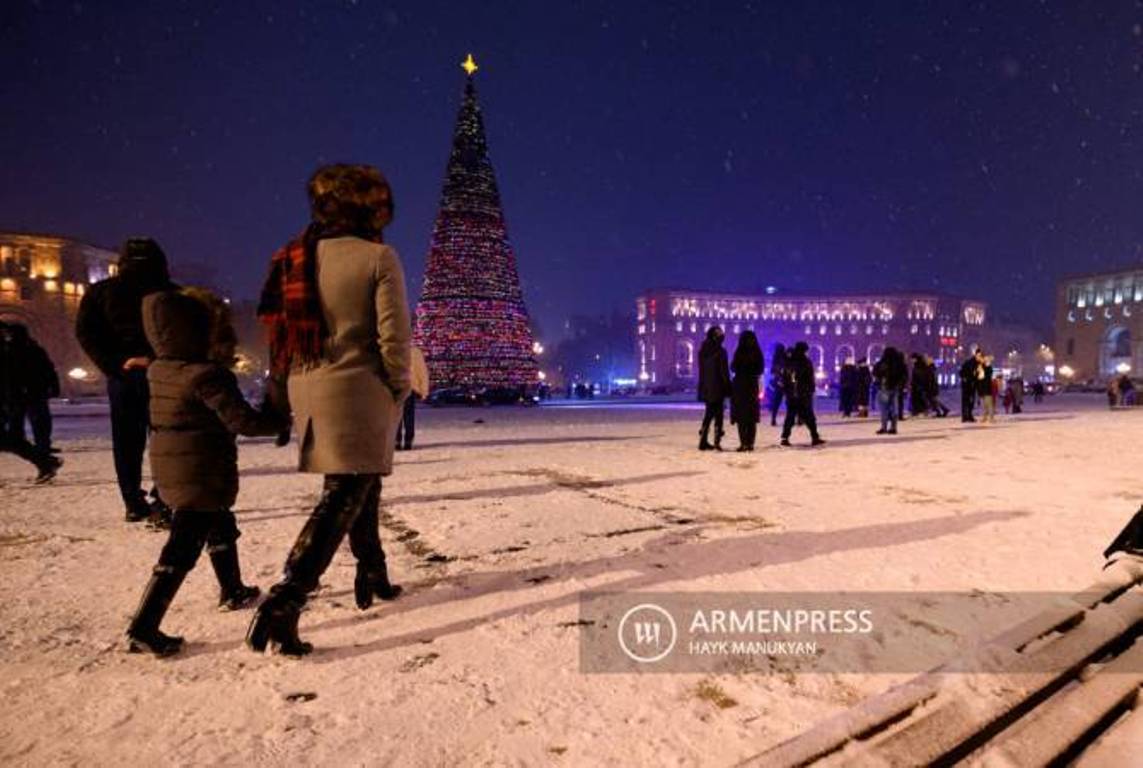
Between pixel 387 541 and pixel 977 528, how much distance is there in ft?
12.5

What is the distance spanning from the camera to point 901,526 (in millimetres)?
4180

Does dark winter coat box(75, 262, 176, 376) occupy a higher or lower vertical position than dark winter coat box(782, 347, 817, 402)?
higher

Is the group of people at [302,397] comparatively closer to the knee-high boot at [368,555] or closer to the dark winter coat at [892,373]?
the knee-high boot at [368,555]

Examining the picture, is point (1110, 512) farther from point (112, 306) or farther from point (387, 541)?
A: point (112, 306)

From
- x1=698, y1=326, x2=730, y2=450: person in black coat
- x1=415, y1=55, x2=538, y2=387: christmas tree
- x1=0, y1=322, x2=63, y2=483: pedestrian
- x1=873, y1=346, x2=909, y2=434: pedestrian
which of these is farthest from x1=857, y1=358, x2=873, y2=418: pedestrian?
x1=0, y1=322, x2=63, y2=483: pedestrian

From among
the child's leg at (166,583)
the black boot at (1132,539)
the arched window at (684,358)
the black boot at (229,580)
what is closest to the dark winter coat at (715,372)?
the black boot at (1132,539)

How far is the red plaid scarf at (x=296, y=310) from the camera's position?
2.30 meters

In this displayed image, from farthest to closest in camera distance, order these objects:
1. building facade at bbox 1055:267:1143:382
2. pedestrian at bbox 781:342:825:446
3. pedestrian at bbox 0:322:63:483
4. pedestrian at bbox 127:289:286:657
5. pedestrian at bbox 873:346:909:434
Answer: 1. building facade at bbox 1055:267:1143:382
2. pedestrian at bbox 873:346:909:434
3. pedestrian at bbox 781:342:825:446
4. pedestrian at bbox 0:322:63:483
5. pedestrian at bbox 127:289:286:657

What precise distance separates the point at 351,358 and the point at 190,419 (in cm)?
79

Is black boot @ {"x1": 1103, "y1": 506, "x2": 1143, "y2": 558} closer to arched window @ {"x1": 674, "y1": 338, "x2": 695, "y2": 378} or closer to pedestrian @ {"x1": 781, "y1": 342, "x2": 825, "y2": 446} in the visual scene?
pedestrian @ {"x1": 781, "y1": 342, "x2": 825, "y2": 446}

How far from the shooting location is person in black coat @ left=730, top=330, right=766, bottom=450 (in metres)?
8.78

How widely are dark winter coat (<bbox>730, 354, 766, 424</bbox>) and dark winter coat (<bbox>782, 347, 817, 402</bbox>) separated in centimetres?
87

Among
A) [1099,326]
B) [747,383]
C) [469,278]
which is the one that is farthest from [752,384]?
Answer: [1099,326]

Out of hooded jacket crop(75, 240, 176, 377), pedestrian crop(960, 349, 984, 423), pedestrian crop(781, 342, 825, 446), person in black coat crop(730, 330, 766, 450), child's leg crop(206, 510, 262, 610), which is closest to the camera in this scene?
child's leg crop(206, 510, 262, 610)
